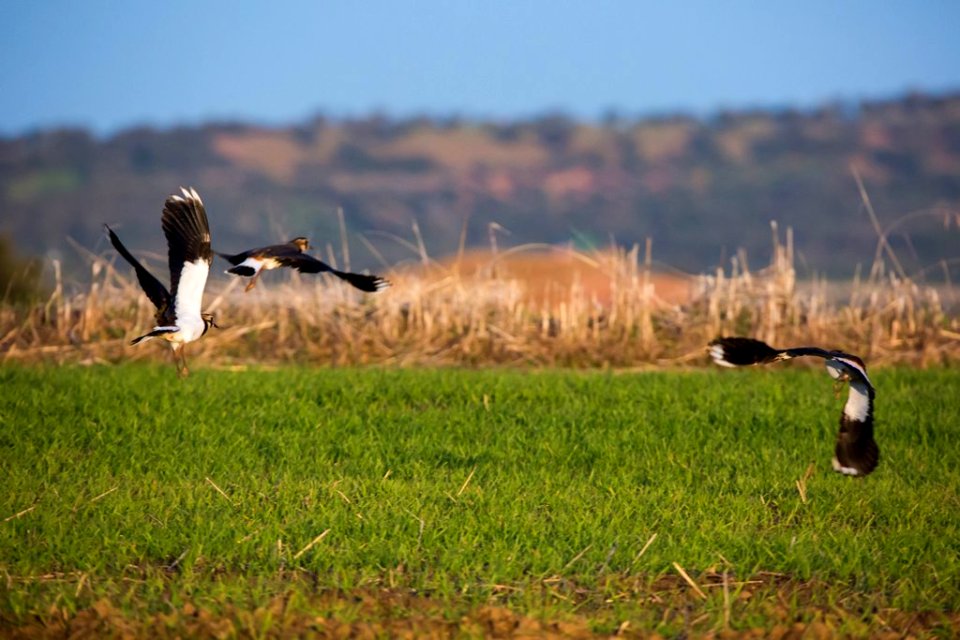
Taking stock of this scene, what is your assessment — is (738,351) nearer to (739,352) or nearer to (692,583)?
(739,352)

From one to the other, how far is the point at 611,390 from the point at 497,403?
3.67 ft

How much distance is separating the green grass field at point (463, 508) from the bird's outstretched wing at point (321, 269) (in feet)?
4.40

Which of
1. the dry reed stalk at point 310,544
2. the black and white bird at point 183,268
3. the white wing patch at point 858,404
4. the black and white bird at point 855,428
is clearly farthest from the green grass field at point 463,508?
the black and white bird at point 183,268

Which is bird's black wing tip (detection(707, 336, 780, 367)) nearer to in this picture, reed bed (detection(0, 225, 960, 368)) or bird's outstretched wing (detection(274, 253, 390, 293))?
bird's outstretched wing (detection(274, 253, 390, 293))

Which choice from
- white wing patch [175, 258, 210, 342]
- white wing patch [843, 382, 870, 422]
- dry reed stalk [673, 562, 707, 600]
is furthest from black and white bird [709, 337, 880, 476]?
white wing patch [175, 258, 210, 342]

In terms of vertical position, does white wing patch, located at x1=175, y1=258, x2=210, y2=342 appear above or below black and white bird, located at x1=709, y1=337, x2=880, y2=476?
above

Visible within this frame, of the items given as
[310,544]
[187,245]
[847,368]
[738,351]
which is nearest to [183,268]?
[187,245]

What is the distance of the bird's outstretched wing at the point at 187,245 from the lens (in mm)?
5438

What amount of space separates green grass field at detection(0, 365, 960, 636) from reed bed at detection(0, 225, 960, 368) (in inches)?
93.4

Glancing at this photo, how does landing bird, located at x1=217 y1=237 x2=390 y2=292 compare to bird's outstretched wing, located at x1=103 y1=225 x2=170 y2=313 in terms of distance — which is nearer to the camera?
landing bird, located at x1=217 y1=237 x2=390 y2=292

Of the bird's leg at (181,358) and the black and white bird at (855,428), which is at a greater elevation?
the bird's leg at (181,358)

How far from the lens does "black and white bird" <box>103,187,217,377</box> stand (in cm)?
532

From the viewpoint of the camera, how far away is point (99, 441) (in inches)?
334

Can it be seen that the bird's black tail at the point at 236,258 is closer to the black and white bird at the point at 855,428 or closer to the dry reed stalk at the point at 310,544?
the dry reed stalk at the point at 310,544
